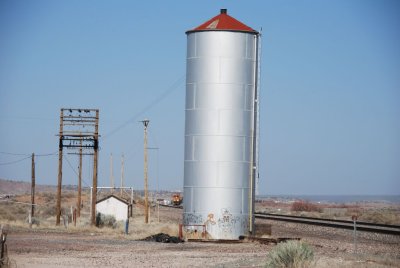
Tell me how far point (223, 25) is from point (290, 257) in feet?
51.0

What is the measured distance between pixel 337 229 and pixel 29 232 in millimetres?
15483

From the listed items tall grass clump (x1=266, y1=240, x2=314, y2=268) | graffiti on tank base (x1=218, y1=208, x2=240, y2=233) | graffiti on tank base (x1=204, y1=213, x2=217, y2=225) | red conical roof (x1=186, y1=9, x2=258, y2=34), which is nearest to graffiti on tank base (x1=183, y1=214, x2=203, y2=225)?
graffiti on tank base (x1=204, y1=213, x2=217, y2=225)

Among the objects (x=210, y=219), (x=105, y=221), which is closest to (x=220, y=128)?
(x=210, y=219)

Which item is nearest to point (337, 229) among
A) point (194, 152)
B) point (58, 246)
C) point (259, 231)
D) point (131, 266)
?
point (259, 231)

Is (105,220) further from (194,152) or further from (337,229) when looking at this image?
(194,152)

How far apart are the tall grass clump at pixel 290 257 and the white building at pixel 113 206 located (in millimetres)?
37714

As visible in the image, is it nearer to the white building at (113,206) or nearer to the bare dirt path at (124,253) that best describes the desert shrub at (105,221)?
the white building at (113,206)

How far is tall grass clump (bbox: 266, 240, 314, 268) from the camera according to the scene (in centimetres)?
2245

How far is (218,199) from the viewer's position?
35969mm

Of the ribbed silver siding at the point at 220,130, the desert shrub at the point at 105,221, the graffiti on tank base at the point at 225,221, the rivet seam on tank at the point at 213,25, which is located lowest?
the desert shrub at the point at 105,221

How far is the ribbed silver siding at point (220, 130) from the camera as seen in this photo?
35.8m

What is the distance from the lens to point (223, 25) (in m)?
36.3

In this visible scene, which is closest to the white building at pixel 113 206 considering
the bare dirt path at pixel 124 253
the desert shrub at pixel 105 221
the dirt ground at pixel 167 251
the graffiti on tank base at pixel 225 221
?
the desert shrub at pixel 105 221

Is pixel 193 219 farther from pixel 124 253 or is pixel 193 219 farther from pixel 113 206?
pixel 113 206
